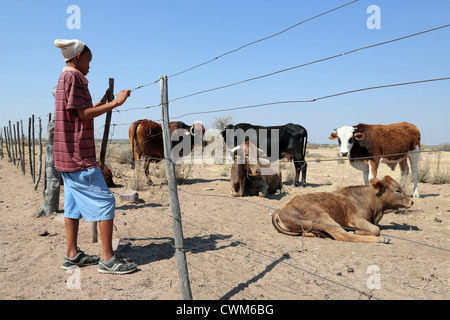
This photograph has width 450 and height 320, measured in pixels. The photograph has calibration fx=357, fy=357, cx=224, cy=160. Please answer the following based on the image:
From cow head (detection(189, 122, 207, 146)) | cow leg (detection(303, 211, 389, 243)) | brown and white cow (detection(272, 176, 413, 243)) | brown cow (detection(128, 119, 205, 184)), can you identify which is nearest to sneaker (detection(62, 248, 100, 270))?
brown and white cow (detection(272, 176, 413, 243))

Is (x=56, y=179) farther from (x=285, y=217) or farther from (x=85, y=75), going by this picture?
(x=285, y=217)

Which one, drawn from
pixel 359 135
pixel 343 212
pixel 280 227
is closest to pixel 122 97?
pixel 280 227

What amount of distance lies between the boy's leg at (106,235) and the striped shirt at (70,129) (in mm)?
596

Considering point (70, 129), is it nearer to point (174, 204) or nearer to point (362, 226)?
point (174, 204)

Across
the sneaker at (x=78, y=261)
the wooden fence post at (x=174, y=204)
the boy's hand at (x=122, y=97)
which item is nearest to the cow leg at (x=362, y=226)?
the wooden fence post at (x=174, y=204)

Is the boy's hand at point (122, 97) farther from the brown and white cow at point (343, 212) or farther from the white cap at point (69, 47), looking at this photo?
the brown and white cow at point (343, 212)

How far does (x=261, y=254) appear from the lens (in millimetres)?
4430

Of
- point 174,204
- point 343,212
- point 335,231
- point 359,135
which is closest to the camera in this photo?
point 174,204

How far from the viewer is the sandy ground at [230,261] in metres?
3.41

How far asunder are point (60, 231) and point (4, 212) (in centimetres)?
216

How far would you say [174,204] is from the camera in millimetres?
3150

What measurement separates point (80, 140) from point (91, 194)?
546 millimetres

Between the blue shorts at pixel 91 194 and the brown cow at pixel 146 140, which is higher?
the brown cow at pixel 146 140
